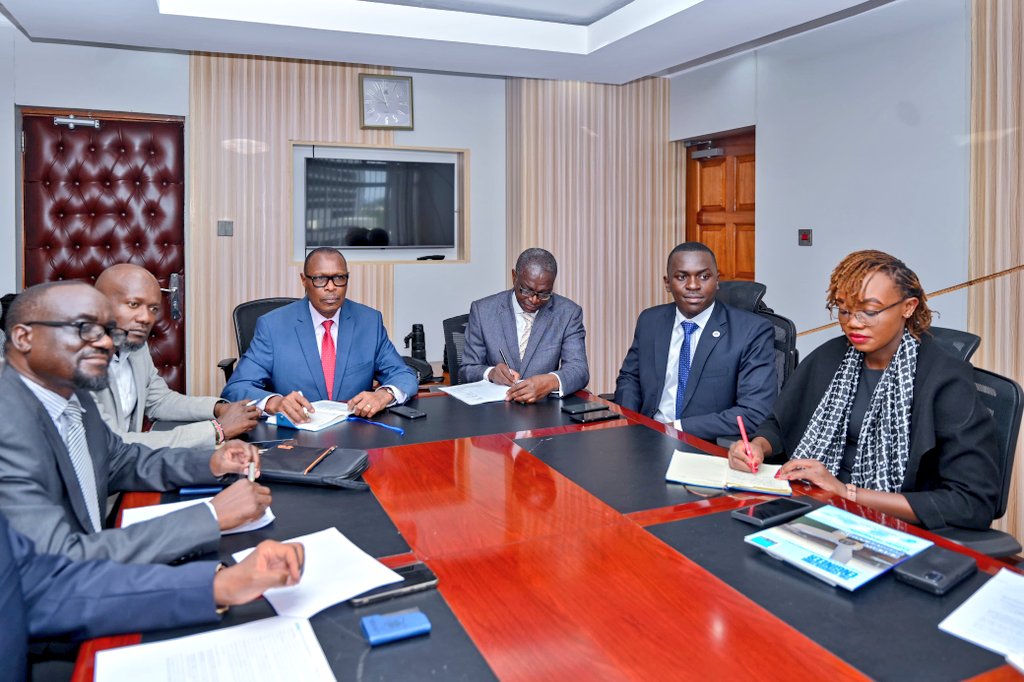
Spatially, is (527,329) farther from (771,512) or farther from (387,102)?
(387,102)

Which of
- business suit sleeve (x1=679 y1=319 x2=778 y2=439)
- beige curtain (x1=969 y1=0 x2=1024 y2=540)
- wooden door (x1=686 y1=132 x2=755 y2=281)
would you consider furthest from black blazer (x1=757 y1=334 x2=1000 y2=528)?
wooden door (x1=686 y1=132 x2=755 y2=281)

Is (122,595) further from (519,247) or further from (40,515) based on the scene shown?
(519,247)

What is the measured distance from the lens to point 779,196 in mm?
5020

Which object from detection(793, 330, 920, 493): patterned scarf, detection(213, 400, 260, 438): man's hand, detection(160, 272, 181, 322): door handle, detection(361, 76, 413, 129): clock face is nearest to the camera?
detection(793, 330, 920, 493): patterned scarf

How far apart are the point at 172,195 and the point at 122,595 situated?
4.46m

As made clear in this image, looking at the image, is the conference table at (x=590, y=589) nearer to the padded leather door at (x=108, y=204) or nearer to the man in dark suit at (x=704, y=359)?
the man in dark suit at (x=704, y=359)

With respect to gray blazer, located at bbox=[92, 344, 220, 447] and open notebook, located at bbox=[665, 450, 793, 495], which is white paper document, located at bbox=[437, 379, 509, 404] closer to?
gray blazer, located at bbox=[92, 344, 220, 447]

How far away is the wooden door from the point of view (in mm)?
5484

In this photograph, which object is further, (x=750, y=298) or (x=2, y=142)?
(x=2, y=142)

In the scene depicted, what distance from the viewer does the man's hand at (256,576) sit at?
1.21 meters

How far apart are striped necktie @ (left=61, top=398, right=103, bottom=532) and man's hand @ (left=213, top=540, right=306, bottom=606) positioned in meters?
0.55

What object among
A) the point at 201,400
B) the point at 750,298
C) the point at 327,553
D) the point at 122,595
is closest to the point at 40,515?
the point at 122,595

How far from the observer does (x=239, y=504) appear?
5.02 ft

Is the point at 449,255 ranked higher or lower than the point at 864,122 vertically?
lower
